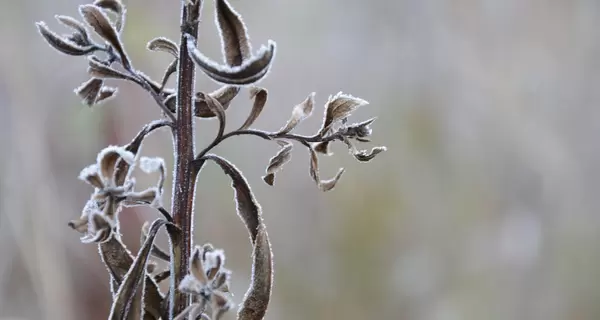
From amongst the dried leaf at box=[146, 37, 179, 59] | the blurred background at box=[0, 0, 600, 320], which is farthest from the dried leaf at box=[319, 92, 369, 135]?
the blurred background at box=[0, 0, 600, 320]

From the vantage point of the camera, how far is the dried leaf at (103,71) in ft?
1.31

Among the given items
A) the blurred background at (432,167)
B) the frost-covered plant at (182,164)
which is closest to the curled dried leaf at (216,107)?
the frost-covered plant at (182,164)

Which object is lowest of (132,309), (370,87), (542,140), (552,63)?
(132,309)

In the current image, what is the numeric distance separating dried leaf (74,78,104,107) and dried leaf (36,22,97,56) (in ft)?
0.12

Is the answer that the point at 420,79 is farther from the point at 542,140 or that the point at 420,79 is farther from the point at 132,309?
the point at 132,309

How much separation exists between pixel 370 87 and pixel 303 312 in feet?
1.38

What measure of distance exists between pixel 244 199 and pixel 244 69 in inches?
4.4

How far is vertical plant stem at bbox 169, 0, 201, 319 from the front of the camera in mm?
392

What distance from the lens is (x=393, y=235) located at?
3.49 ft

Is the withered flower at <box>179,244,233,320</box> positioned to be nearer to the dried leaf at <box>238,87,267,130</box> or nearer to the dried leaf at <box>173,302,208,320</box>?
the dried leaf at <box>173,302,208,320</box>

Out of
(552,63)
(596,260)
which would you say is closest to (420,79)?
(552,63)

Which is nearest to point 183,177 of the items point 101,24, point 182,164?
point 182,164

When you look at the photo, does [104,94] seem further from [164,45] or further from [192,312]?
[192,312]

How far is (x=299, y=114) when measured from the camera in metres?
0.43
